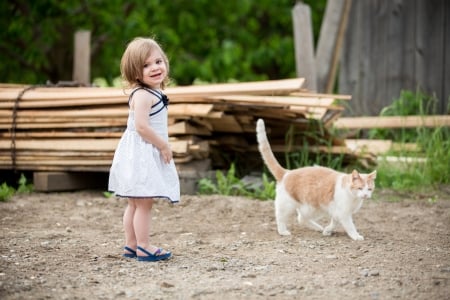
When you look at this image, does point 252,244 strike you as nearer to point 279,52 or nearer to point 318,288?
point 318,288

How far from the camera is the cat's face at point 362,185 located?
5324 mm

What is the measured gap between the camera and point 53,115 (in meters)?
7.71

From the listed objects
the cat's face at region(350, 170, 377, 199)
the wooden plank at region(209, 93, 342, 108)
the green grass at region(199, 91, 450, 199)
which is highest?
the wooden plank at region(209, 93, 342, 108)

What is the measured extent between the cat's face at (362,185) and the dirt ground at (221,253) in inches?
15.8

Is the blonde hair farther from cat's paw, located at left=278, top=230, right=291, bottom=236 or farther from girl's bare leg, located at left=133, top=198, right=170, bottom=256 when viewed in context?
cat's paw, located at left=278, top=230, right=291, bottom=236

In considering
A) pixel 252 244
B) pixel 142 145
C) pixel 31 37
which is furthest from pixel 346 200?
pixel 31 37

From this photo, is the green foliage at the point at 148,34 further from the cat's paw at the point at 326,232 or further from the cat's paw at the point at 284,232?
the cat's paw at the point at 326,232

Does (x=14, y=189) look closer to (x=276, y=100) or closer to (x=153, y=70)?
(x=276, y=100)

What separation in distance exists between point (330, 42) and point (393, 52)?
120 cm

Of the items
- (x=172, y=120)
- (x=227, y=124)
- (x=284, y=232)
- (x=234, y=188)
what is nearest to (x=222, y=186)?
(x=234, y=188)

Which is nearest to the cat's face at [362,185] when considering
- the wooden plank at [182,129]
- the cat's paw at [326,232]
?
the cat's paw at [326,232]

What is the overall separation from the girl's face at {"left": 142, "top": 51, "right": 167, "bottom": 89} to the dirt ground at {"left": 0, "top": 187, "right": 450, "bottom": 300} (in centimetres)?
129

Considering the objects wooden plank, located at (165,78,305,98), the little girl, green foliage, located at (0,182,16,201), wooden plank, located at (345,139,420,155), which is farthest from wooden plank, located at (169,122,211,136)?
the little girl

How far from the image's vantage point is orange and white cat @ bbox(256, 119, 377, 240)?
213 inches
